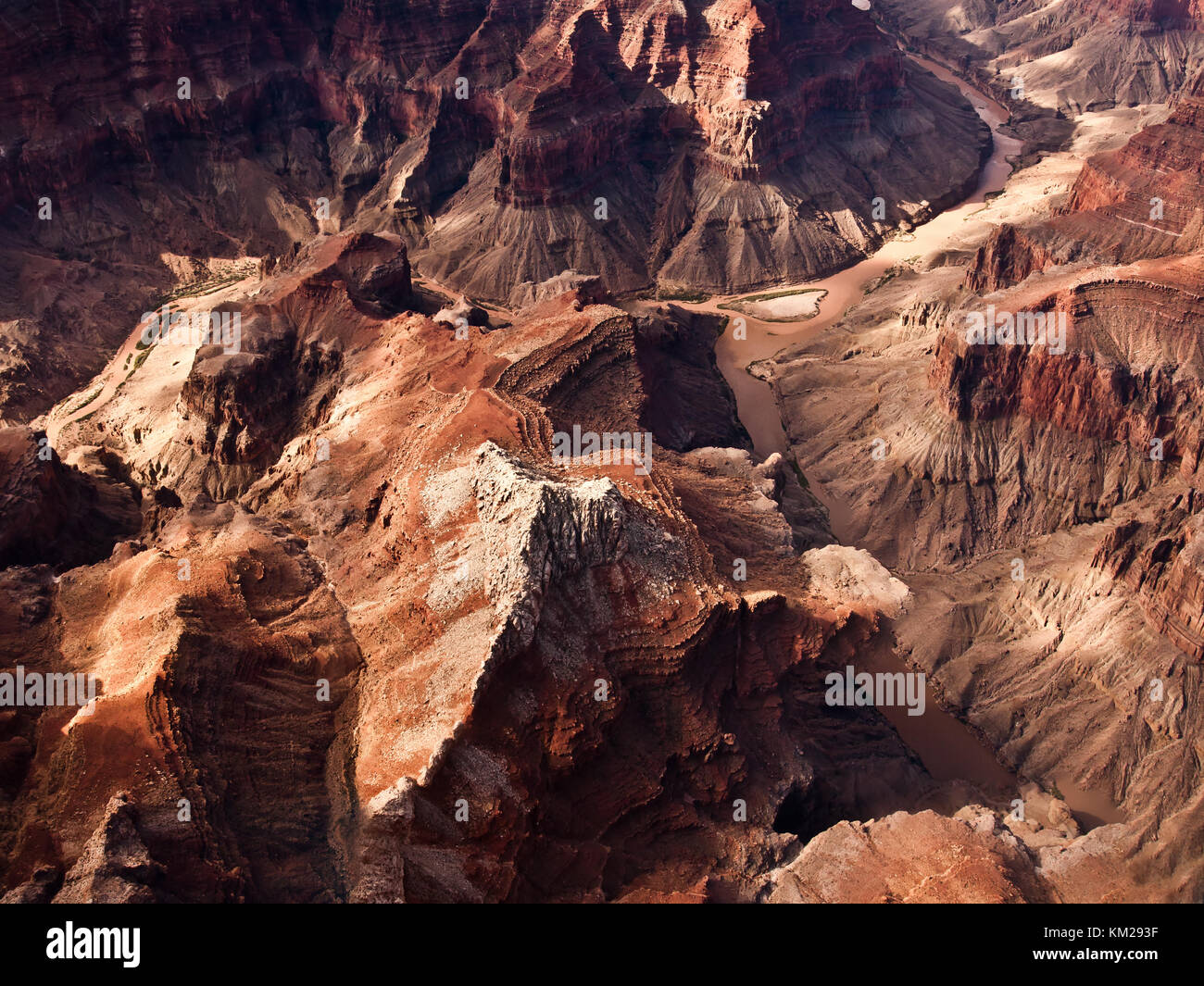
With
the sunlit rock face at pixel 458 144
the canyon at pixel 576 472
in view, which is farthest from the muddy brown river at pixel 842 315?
the sunlit rock face at pixel 458 144

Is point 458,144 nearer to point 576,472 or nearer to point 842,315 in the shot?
point 842,315

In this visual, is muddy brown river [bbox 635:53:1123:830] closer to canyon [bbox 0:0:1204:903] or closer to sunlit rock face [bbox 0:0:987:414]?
canyon [bbox 0:0:1204:903]

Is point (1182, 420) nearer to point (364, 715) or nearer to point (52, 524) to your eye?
point (364, 715)

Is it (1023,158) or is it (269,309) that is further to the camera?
(1023,158)

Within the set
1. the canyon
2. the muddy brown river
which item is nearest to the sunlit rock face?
the canyon

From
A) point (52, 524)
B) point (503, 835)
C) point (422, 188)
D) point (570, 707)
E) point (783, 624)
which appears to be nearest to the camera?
point (503, 835)

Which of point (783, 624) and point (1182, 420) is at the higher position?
point (1182, 420)

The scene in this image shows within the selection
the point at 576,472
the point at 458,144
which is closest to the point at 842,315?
the point at 458,144

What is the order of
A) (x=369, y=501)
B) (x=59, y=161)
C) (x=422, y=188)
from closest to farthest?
(x=369, y=501)
(x=59, y=161)
(x=422, y=188)

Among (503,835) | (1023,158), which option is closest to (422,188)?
(1023,158)
